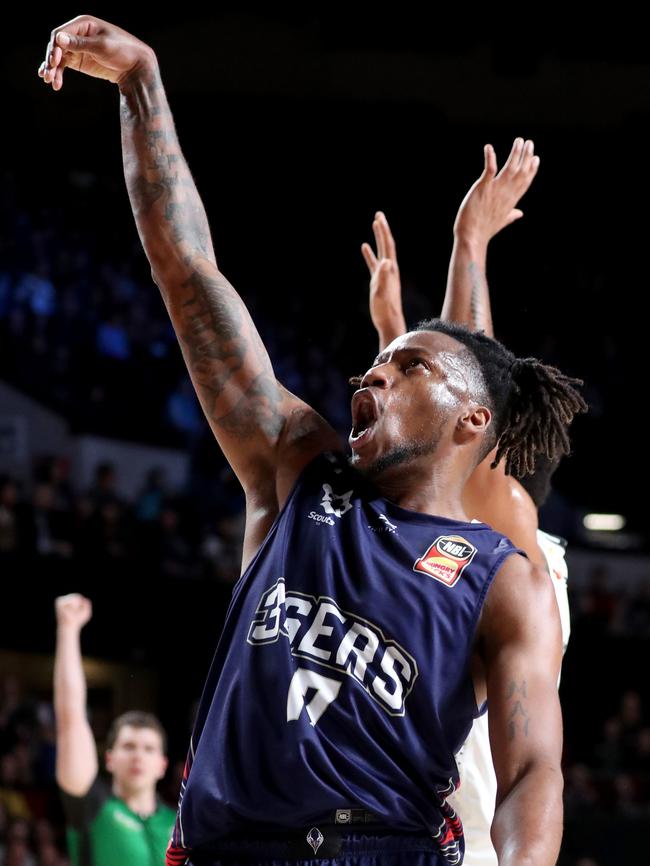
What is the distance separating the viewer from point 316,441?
259 cm

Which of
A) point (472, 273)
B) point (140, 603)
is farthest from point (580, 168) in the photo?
point (472, 273)

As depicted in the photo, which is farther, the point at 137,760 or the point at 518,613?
the point at 137,760

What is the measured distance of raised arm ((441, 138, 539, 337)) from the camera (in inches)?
150

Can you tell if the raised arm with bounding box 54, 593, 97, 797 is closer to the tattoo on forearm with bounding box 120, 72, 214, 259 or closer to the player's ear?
the tattoo on forearm with bounding box 120, 72, 214, 259

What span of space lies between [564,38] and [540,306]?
293 centimetres

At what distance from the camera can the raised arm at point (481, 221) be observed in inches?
150

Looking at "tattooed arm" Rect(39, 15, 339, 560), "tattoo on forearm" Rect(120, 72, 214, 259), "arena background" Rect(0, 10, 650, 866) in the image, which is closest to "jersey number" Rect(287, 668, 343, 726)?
"tattooed arm" Rect(39, 15, 339, 560)

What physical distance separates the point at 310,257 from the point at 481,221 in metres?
11.9

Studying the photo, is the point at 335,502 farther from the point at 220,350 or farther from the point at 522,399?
the point at 522,399

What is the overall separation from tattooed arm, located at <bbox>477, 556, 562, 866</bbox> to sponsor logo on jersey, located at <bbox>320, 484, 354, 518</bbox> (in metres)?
0.31

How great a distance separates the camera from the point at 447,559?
92.7 inches

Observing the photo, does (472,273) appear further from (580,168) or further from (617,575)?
(580,168)

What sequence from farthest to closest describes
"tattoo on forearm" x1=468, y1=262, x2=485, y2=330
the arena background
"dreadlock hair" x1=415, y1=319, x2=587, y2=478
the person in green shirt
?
the arena background, the person in green shirt, "tattoo on forearm" x1=468, y1=262, x2=485, y2=330, "dreadlock hair" x1=415, y1=319, x2=587, y2=478

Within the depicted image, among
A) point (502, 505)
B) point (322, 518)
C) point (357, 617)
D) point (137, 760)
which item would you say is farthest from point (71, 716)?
point (357, 617)
